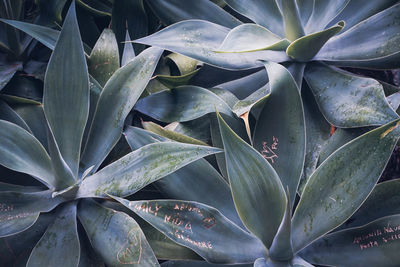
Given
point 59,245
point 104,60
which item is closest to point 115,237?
point 59,245

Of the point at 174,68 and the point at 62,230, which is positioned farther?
the point at 174,68

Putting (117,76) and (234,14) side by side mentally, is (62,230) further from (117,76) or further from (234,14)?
(234,14)

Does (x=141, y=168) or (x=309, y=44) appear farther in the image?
(x=309, y=44)

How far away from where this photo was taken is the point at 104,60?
3.19ft

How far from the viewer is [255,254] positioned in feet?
2.27

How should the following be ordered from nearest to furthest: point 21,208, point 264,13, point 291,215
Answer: point 291,215 → point 21,208 → point 264,13

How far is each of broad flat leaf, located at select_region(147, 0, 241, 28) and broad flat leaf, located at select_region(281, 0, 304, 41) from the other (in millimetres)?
138

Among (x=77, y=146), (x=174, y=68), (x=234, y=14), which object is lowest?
(x=77, y=146)

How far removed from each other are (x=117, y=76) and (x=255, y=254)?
458 millimetres

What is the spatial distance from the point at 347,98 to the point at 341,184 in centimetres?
22

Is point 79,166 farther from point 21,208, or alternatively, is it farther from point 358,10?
point 358,10

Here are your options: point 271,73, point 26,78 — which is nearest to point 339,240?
point 271,73

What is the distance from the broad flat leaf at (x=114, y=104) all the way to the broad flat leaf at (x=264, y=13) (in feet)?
0.86

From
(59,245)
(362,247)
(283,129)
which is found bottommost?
(59,245)
